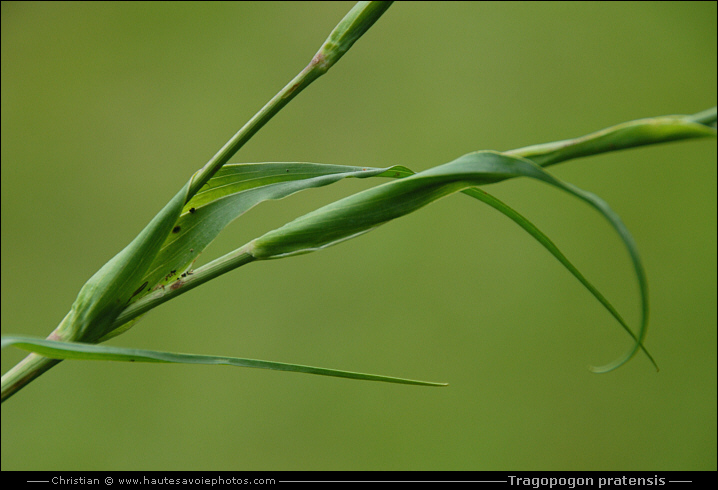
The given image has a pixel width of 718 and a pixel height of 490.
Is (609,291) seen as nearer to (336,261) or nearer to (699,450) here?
(699,450)

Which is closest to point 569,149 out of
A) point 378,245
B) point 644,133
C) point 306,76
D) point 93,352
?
point 644,133

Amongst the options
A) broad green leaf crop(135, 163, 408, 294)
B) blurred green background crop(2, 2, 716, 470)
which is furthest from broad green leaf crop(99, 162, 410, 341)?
blurred green background crop(2, 2, 716, 470)

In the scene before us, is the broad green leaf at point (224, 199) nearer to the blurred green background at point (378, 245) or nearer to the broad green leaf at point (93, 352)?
the broad green leaf at point (93, 352)

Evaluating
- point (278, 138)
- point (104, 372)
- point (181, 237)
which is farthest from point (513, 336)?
point (181, 237)

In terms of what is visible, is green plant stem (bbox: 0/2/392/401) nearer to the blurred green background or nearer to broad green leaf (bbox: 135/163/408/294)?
broad green leaf (bbox: 135/163/408/294)

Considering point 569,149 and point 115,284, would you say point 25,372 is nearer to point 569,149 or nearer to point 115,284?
point 115,284

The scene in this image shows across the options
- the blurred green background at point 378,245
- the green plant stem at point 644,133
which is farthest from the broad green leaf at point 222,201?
the blurred green background at point 378,245
